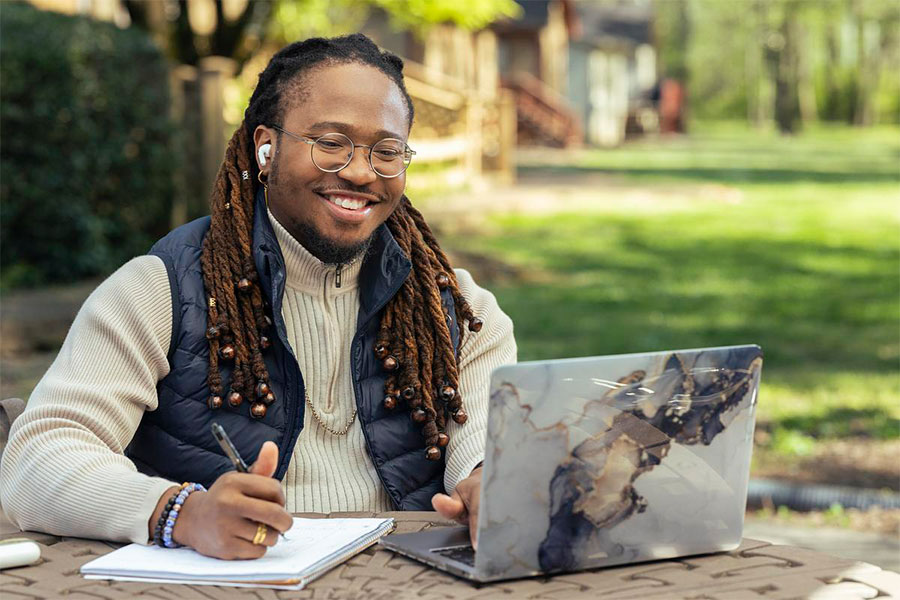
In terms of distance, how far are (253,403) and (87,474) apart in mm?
380

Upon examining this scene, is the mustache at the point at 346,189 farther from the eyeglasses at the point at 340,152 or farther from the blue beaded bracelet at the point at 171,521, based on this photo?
the blue beaded bracelet at the point at 171,521

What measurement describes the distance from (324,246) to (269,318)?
180mm

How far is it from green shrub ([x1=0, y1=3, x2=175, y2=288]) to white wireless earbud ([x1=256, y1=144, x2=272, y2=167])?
6197mm

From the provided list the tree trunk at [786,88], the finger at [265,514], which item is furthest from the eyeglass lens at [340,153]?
the tree trunk at [786,88]

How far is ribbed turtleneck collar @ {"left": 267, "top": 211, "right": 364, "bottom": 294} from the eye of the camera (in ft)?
8.32

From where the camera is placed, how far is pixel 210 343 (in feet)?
7.85

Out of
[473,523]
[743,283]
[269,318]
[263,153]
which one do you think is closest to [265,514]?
[473,523]

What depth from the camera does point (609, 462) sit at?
178 centimetres

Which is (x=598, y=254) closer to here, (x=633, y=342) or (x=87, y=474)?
(x=633, y=342)

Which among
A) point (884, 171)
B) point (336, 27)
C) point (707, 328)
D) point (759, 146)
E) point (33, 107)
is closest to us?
point (33, 107)

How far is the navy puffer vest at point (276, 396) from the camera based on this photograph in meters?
2.40

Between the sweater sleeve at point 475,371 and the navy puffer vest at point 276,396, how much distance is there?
0.05 m

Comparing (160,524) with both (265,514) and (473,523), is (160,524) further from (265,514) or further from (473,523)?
(473,523)

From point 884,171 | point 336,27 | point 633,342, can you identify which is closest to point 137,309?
point 633,342
